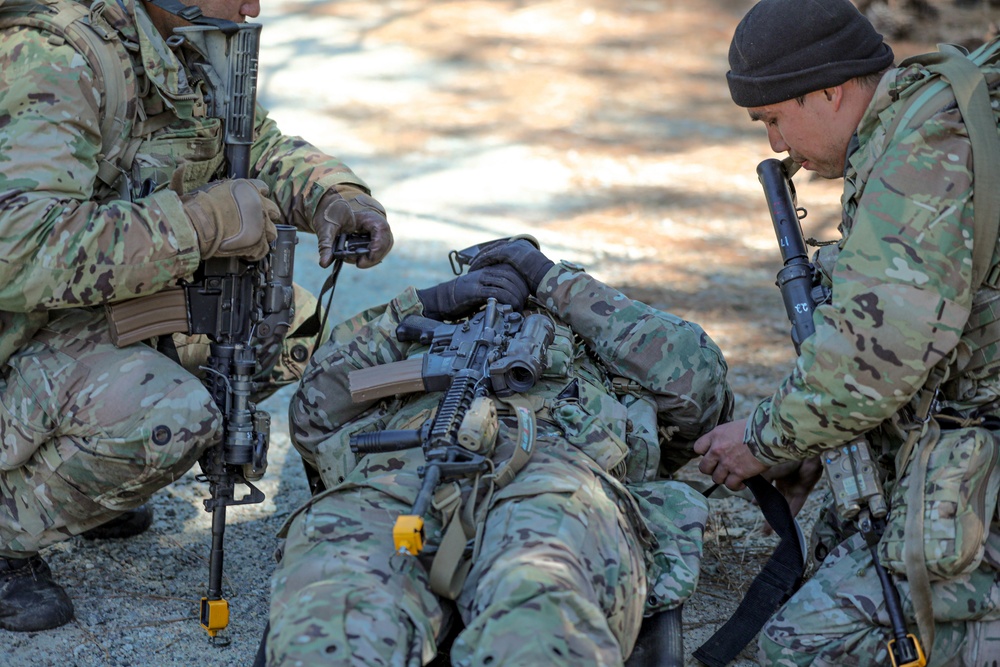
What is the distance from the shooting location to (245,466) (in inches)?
151

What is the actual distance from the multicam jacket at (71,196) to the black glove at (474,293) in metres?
0.82

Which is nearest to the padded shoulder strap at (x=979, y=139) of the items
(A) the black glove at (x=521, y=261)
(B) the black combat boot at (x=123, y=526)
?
(A) the black glove at (x=521, y=261)

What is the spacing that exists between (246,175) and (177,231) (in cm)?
53

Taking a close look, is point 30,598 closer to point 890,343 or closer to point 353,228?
point 353,228

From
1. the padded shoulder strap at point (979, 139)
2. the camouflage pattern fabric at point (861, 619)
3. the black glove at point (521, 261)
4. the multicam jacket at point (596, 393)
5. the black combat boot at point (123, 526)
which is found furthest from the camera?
the black combat boot at point (123, 526)

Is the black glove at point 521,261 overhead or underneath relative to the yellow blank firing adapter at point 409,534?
overhead

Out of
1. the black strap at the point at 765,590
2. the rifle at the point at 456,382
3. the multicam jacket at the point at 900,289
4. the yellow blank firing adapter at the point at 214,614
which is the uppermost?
the multicam jacket at the point at 900,289

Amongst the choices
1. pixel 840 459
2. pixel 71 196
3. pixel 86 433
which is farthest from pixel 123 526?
pixel 840 459

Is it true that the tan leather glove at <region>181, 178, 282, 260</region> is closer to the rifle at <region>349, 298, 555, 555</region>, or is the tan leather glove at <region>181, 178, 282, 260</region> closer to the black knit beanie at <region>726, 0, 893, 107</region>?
the rifle at <region>349, 298, 555, 555</region>

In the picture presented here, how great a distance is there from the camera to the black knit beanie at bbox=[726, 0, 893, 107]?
327 cm

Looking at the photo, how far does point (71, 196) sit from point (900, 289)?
2576 millimetres

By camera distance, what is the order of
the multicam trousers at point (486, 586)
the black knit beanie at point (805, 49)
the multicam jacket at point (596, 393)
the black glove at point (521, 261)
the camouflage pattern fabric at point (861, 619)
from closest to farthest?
the multicam trousers at point (486, 586)
the camouflage pattern fabric at point (861, 619)
the black knit beanie at point (805, 49)
the multicam jacket at point (596, 393)
the black glove at point (521, 261)

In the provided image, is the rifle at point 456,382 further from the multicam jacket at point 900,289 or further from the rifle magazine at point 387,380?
the multicam jacket at point 900,289

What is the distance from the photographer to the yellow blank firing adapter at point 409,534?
2688 mm
